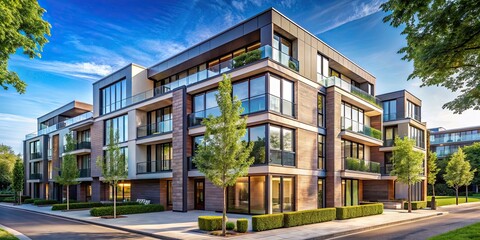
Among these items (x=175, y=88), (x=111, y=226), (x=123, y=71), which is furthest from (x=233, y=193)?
(x=123, y=71)

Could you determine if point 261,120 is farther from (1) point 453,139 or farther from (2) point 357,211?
(1) point 453,139

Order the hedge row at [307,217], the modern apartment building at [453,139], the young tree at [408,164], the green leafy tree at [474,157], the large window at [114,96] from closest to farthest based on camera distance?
1. the hedge row at [307,217]
2. the young tree at [408,164]
3. the large window at [114,96]
4. the green leafy tree at [474,157]
5. the modern apartment building at [453,139]

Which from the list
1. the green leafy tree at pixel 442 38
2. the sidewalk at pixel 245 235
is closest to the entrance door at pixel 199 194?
the sidewalk at pixel 245 235

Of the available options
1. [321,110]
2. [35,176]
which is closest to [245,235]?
[321,110]

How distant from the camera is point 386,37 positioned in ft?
63.4

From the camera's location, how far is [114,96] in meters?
31.8

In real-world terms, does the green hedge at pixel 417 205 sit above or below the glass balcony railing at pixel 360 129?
below

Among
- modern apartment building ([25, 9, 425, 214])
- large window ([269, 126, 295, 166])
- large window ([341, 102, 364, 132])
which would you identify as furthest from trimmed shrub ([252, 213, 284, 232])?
large window ([341, 102, 364, 132])

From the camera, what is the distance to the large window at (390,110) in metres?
35.2

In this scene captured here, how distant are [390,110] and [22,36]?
111 feet

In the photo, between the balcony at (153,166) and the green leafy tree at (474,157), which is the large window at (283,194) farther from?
the green leafy tree at (474,157)

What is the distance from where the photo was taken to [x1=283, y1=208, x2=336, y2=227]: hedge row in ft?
52.0

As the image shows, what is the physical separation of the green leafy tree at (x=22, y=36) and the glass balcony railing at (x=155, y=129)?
42.2 feet

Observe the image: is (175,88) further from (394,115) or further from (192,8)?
(394,115)
